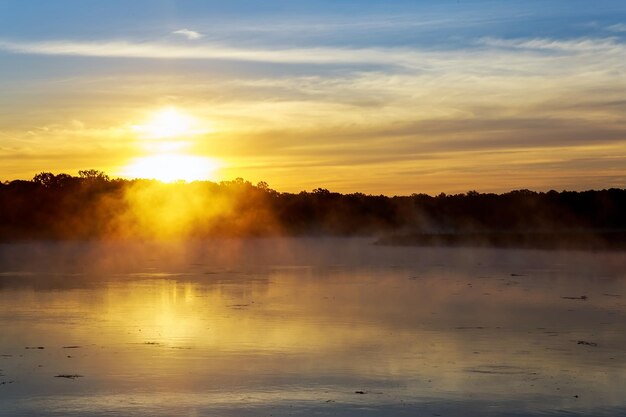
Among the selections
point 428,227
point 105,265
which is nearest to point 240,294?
point 105,265

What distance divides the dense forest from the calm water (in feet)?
130

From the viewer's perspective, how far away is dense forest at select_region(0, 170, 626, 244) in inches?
2452

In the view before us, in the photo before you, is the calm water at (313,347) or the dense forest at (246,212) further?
the dense forest at (246,212)

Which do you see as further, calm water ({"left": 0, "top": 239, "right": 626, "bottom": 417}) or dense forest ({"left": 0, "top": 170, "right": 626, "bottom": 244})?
dense forest ({"left": 0, "top": 170, "right": 626, "bottom": 244})

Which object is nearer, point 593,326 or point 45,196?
point 593,326

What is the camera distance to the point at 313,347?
10875 millimetres

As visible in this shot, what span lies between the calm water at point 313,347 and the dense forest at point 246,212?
3949 cm

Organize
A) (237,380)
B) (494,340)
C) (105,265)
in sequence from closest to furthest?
(237,380) < (494,340) < (105,265)

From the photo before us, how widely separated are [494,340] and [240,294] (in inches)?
285

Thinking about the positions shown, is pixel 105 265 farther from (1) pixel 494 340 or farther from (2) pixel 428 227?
(2) pixel 428 227

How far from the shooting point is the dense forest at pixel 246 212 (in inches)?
2452

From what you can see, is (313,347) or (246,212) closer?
(313,347)

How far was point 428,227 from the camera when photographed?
71.1m

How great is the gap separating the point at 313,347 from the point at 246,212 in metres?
70.0
